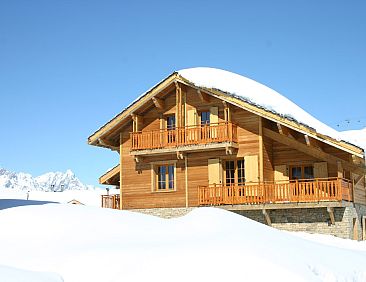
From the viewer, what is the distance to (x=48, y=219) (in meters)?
13.0

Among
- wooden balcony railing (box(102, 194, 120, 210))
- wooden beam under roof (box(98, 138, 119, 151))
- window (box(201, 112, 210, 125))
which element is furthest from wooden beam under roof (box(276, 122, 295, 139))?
wooden balcony railing (box(102, 194, 120, 210))

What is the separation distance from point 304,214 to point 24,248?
14214 mm

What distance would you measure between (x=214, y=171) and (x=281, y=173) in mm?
2879

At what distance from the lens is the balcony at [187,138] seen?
24500 mm

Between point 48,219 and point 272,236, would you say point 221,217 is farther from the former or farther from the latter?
point 48,219

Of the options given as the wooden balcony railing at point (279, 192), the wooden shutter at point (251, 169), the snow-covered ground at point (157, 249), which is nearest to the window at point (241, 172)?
the wooden shutter at point (251, 169)

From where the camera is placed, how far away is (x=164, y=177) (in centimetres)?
2664

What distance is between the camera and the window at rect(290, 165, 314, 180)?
963 inches

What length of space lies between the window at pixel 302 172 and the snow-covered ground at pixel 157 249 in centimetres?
1017

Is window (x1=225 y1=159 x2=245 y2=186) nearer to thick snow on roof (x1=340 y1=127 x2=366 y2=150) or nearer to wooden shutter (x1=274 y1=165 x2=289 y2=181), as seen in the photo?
wooden shutter (x1=274 y1=165 x2=289 y2=181)

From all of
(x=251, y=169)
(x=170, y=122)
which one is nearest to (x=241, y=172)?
(x=251, y=169)

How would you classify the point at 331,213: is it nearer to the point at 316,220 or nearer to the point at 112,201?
the point at 316,220

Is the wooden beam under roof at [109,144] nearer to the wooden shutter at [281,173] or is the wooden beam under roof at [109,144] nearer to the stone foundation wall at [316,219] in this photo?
the stone foundation wall at [316,219]

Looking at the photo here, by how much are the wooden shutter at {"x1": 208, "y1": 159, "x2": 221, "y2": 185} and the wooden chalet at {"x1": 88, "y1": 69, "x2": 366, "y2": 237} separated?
0.04 meters
